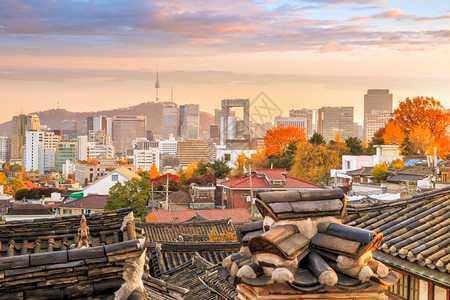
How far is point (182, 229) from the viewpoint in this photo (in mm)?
25078

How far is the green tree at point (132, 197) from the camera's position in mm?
47125

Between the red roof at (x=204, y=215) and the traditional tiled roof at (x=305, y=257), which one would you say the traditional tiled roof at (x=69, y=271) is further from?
the red roof at (x=204, y=215)

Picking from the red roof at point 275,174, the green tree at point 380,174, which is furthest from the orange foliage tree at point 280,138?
the green tree at point 380,174

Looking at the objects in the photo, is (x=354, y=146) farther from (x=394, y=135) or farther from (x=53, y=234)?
(x=53, y=234)

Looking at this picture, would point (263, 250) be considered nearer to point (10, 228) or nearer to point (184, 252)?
point (10, 228)

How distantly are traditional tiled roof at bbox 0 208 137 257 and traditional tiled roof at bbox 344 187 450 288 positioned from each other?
2865 mm

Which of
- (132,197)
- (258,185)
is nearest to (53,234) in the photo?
(258,185)

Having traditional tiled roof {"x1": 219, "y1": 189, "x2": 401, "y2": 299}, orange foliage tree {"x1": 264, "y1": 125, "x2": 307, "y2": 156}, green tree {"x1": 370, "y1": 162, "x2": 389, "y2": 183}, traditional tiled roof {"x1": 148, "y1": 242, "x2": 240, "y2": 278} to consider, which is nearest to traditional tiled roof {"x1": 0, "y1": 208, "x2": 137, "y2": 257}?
traditional tiled roof {"x1": 219, "y1": 189, "x2": 401, "y2": 299}

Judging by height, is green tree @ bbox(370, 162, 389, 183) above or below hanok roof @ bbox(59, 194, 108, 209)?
above

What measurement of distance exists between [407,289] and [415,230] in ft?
2.81

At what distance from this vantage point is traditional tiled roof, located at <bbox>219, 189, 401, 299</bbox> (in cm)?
404

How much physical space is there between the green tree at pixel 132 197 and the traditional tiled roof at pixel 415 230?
3789 centimetres

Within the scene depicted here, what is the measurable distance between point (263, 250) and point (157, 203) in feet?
174

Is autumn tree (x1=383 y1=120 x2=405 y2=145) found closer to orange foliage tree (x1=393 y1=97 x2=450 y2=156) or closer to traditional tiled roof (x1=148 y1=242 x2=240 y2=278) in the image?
orange foliage tree (x1=393 y1=97 x2=450 y2=156)
